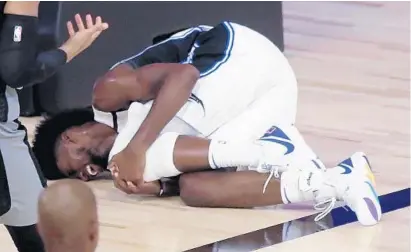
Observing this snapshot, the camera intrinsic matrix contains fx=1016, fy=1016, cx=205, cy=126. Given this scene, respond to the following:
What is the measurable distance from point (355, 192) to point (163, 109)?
1.74ft

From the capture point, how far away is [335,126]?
3215 mm

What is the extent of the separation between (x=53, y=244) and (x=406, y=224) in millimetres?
1458

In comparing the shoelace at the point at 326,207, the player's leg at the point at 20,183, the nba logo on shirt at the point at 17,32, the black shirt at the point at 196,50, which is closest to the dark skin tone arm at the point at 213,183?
the shoelace at the point at 326,207

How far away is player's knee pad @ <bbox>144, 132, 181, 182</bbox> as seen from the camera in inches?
102

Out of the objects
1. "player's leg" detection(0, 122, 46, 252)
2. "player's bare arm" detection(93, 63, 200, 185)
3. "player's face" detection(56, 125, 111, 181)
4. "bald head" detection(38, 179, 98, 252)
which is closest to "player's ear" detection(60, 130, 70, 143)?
"player's face" detection(56, 125, 111, 181)

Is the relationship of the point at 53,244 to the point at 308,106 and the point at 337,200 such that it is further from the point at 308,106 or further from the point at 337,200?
the point at 308,106

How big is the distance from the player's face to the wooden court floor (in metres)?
0.08

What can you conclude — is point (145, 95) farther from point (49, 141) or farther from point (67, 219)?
point (67, 219)

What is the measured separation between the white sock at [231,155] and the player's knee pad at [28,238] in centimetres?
67

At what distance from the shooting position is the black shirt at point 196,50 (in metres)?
2.76

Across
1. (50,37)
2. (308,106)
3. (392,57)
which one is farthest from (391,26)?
(50,37)

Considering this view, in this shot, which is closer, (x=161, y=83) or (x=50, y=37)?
(x=161, y=83)

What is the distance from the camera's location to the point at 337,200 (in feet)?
8.38

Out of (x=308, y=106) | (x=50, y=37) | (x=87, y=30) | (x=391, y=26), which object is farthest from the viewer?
(x=391, y=26)
